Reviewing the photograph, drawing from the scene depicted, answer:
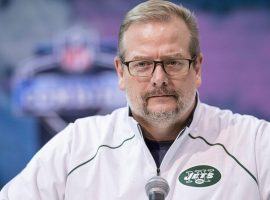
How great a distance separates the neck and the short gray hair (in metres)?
0.24

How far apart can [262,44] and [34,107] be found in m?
1.55

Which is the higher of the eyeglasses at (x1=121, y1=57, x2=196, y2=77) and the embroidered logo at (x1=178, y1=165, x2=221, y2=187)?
the eyeglasses at (x1=121, y1=57, x2=196, y2=77)

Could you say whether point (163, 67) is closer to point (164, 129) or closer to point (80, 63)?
point (164, 129)

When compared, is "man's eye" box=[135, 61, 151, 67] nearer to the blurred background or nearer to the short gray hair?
the short gray hair

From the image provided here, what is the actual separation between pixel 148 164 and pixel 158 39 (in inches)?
17.6

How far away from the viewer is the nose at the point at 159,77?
208 cm

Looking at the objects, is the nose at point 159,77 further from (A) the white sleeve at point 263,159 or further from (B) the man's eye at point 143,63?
(A) the white sleeve at point 263,159

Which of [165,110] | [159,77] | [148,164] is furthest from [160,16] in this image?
[148,164]

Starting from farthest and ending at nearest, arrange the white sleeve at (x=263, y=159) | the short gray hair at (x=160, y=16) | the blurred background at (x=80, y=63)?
the blurred background at (x=80, y=63) < the short gray hair at (x=160, y=16) < the white sleeve at (x=263, y=159)

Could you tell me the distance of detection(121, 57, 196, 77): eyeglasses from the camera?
Answer: 2.12 metres

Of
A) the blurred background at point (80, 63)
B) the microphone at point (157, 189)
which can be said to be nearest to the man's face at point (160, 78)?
the microphone at point (157, 189)

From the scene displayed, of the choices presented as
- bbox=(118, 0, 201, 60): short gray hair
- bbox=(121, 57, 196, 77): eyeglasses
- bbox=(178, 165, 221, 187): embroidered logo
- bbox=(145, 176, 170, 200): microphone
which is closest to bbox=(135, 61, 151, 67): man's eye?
bbox=(121, 57, 196, 77): eyeglasses

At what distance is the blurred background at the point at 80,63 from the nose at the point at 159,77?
6.00 feet

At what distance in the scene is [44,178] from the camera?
2230mm
